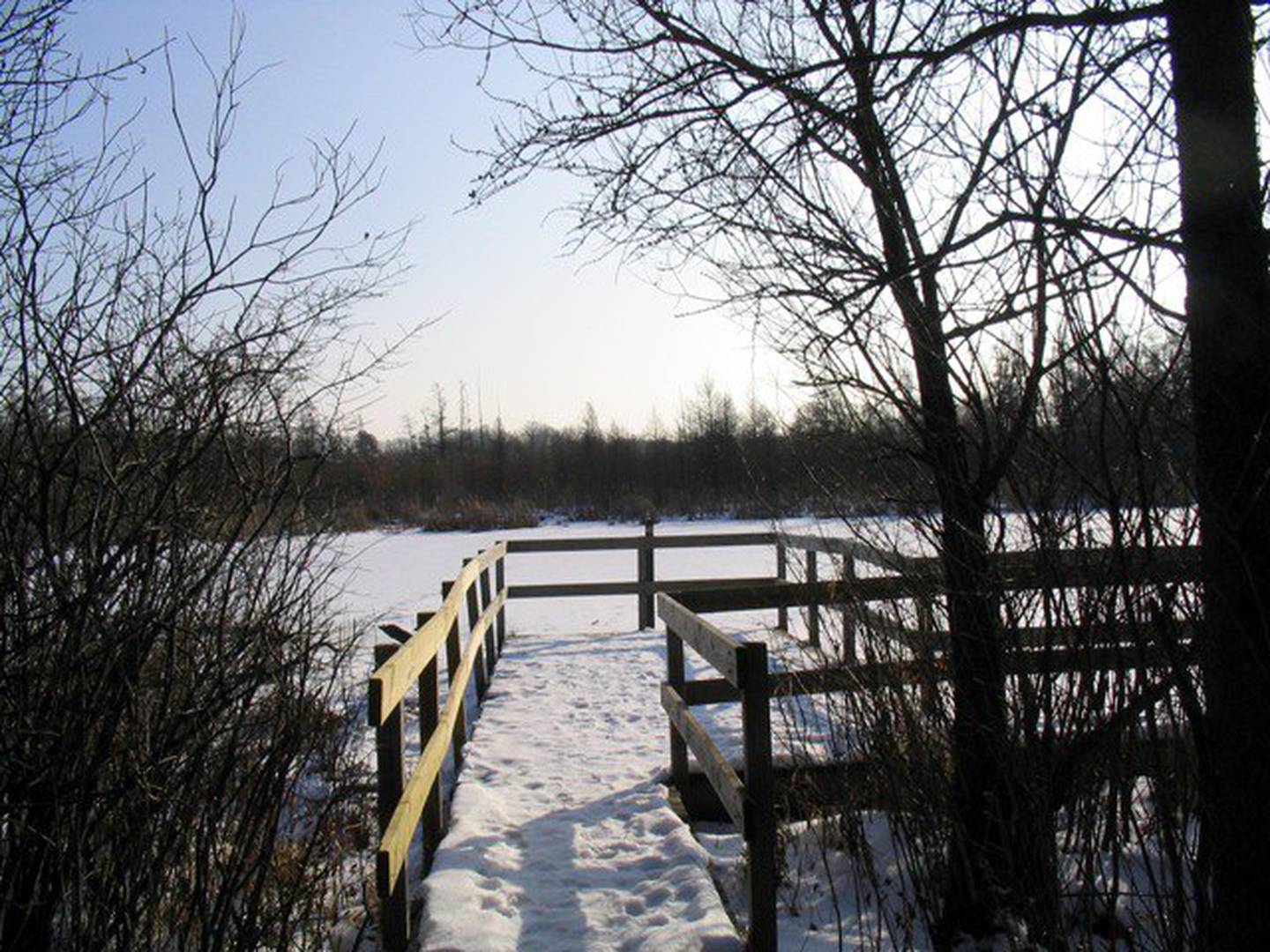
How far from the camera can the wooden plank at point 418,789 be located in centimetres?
330

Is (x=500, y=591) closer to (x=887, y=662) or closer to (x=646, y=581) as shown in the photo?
(x=646, y=581)

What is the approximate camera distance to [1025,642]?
338 cm

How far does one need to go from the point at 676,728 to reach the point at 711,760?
1.36m

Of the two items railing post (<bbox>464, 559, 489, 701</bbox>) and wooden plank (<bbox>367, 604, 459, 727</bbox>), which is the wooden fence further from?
railing post (<bbox>464, 559, 489, 701</bbox>)

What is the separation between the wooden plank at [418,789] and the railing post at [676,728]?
1.14m

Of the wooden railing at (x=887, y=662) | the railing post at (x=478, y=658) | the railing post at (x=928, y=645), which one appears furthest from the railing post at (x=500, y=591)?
the railing post at (x=928, y=645)

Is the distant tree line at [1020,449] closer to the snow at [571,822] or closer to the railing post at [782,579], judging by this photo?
the snow at [571,822]

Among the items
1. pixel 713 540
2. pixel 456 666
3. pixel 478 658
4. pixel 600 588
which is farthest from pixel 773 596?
pixel 713 540

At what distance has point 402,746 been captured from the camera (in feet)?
12.3

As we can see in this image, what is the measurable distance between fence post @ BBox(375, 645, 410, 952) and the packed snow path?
18 centimetres

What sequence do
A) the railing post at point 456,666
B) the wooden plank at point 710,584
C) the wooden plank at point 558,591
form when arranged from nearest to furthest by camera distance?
the railing post at point 456,666 < the wooden plank at point 710,584 < the wooden plank at point 558,591

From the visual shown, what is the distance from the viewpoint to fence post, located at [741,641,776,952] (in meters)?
3.64

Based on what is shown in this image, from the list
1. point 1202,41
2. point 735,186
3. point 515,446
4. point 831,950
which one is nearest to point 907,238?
point 735,186

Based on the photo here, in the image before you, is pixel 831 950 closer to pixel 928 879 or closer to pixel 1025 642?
pixel 928 879
